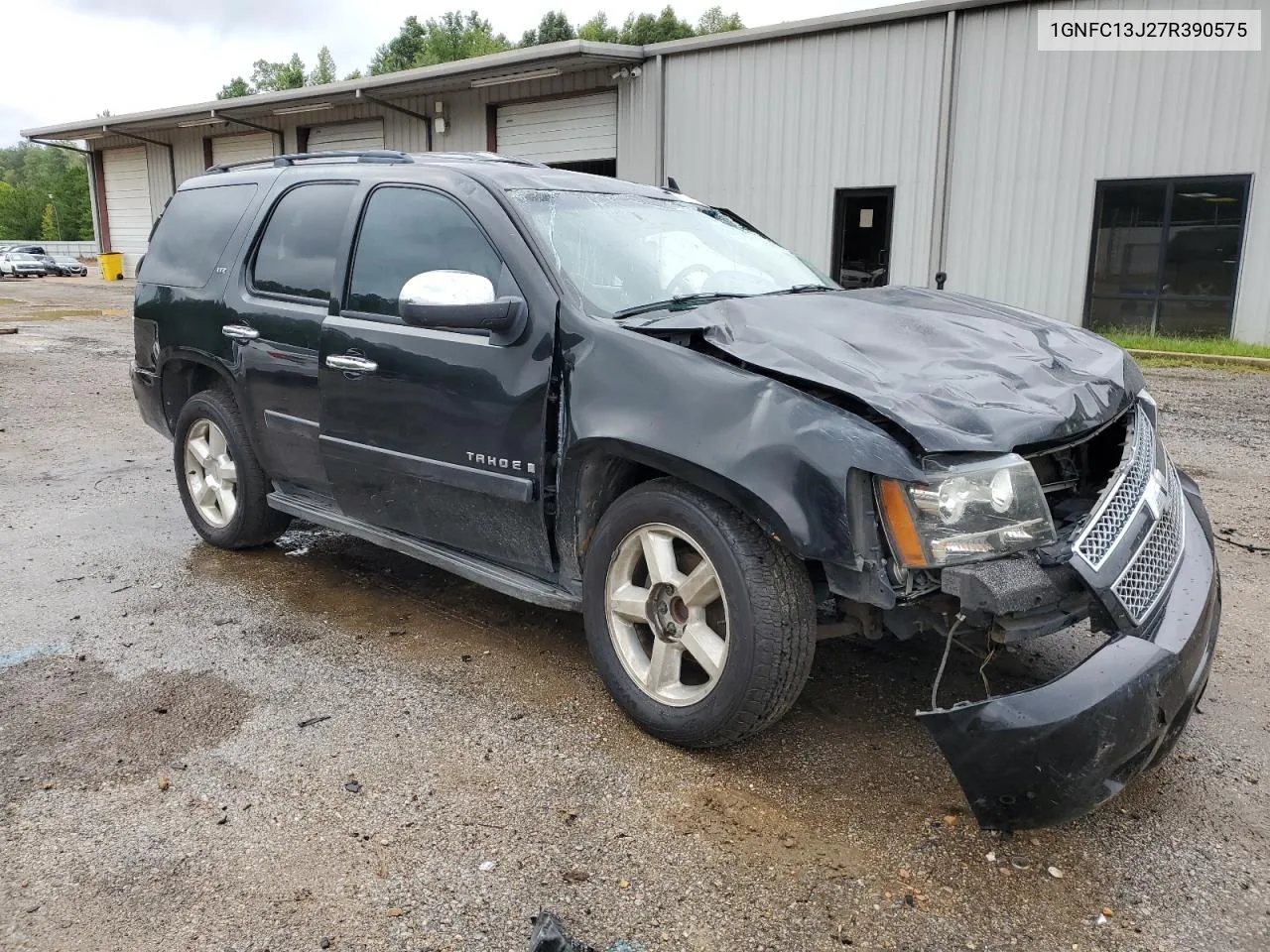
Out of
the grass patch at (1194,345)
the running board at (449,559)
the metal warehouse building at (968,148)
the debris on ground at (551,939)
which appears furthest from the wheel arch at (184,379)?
the metal warehouse building at (968,148)

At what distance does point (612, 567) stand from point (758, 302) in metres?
1.03

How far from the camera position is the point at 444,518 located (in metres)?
3.68

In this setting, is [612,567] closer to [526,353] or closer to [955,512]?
[526,353]

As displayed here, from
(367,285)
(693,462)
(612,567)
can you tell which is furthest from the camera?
(367,285)

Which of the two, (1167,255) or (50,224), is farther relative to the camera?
(50,224)

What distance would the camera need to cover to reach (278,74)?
103938mm

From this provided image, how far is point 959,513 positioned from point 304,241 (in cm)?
313

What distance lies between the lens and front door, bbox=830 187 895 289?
15.6 m

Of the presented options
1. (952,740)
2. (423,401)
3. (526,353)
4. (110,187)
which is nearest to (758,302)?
(526,353)

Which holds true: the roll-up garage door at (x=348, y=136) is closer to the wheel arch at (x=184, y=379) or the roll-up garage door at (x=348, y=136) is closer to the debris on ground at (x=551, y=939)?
the wheel arch at (x=184, y=379)

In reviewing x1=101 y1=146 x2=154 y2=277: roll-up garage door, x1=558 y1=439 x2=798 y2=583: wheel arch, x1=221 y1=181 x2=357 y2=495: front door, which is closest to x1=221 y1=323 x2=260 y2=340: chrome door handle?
x1=221 y1=181 x2=357 y2=495: front door

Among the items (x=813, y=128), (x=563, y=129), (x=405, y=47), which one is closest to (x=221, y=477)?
(x=813, y=128)

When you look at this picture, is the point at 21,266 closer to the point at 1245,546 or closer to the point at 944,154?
the point at 944,154

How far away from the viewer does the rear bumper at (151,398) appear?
5.18 m
